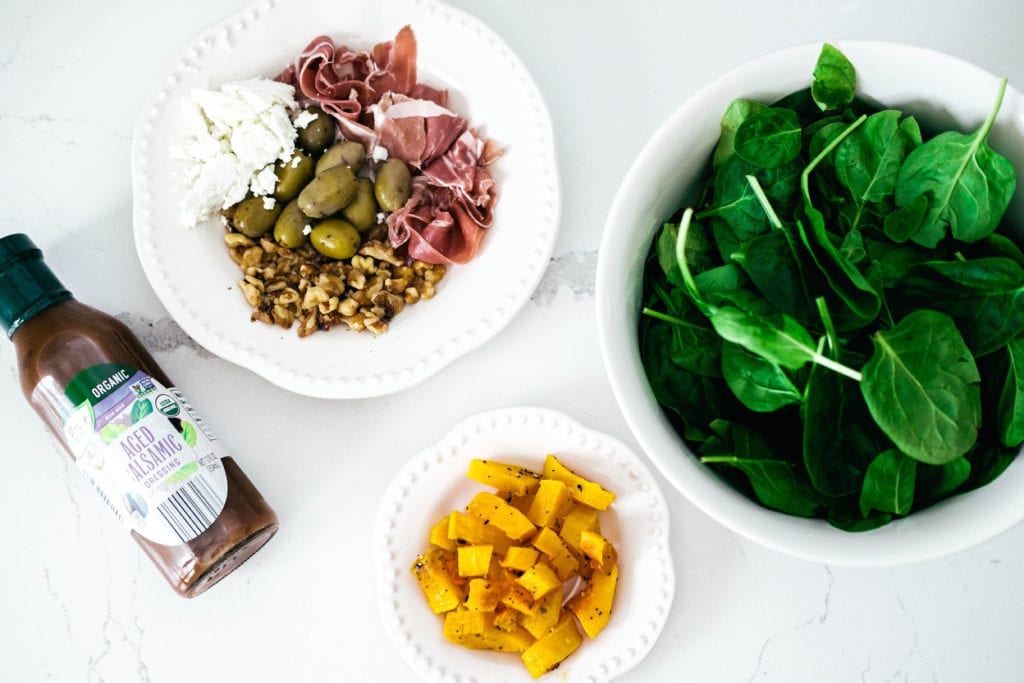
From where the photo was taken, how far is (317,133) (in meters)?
1.00

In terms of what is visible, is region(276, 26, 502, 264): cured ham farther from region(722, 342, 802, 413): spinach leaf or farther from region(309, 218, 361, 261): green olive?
region(722, 342, 802, 413): spinach leaf

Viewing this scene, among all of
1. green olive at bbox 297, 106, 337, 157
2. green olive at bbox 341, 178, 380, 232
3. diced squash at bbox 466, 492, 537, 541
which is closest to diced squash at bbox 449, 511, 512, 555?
diced squash at bbox 466, 492, 537, 541

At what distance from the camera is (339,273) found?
101cm

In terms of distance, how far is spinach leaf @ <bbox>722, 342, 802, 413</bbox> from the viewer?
0.65 meters

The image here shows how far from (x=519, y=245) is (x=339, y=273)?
8.5 inches

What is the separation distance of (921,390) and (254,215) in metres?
0.72

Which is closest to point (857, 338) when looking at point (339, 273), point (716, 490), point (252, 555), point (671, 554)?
point (716, 490)

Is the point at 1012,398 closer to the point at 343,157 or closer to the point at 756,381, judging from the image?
the point at 756,381

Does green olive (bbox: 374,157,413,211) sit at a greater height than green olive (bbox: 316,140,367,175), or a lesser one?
lesser

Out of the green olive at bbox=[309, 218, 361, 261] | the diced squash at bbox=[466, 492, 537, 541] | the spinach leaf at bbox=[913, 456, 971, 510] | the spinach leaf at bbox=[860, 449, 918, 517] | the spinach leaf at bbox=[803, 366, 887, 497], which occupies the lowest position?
the diced squash at bbox=[466, 492, 537, 541]

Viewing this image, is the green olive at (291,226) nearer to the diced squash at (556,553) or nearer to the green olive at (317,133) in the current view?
the green olive at (317,133)

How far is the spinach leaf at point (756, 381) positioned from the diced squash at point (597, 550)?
301mm

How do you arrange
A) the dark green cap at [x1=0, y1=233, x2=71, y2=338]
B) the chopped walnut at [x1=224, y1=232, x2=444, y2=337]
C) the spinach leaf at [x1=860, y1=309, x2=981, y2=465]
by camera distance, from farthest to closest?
the chopped walnut at [x1=224, y1=232, x2=444, y2=337] → the dark green cap at [x1=0, y1=233, x2=71, y2=338] → the spinach leaf at [x1=860, y1=309, x2=981, y2=465]

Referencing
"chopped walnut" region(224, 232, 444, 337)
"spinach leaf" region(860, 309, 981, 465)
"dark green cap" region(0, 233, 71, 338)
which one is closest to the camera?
"spinach leaf" region(860, 309, 981, 465)
